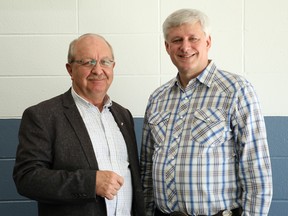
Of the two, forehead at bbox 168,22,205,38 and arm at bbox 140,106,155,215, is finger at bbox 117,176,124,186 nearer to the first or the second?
arm at bbox 140,106,155,215

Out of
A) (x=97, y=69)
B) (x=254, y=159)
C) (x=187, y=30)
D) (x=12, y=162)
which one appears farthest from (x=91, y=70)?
(x=12, y=162)

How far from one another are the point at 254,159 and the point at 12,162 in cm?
154

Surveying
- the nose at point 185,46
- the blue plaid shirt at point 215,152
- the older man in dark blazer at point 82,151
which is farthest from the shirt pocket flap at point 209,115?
the older man in dark blazer at point 82,151

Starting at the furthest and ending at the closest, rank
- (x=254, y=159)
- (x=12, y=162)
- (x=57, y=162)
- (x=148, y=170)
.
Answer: (x=12, y=162) → (x=148, y=170) → (x=57, y=162) → (x=254, y=159)

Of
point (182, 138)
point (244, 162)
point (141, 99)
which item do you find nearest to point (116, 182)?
point (182, 138)

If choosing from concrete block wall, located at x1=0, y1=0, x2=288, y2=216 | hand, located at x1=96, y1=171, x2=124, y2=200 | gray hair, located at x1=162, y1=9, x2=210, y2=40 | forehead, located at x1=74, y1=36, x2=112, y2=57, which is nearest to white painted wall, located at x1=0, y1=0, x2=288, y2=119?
concrete block wall, located at x1=0, y1=0, x2=288, y2=216

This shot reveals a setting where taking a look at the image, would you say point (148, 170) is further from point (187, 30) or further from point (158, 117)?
point (187, 30)

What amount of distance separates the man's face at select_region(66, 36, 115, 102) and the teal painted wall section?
0.79 m

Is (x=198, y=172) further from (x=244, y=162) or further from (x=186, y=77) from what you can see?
(x=186, y=77)

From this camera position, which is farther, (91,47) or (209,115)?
(91,47)

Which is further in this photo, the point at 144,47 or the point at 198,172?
the point at 144,47

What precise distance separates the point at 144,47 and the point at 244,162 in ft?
3.62

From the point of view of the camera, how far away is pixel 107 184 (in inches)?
65.1

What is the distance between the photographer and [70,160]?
5.67ft
